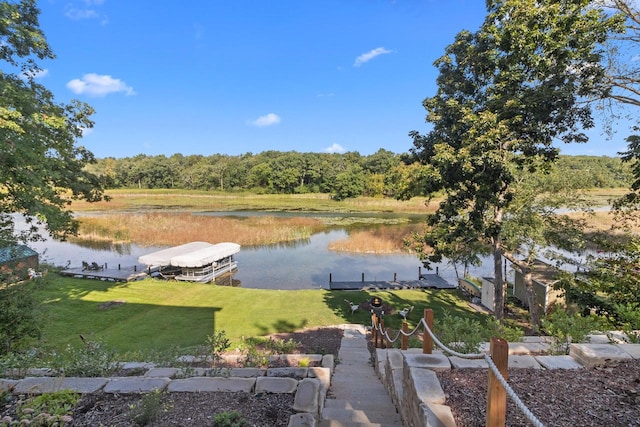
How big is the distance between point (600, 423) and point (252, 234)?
29113mm

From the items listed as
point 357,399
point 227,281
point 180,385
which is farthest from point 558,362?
point 227,281

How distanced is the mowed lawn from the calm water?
3304 mm

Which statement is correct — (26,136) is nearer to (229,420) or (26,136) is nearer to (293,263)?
(229,420)

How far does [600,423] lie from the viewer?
2688mm

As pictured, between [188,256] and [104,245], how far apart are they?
45.6ft

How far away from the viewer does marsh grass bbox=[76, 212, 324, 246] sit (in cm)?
2908

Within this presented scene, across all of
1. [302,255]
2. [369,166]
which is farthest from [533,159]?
[369,166]

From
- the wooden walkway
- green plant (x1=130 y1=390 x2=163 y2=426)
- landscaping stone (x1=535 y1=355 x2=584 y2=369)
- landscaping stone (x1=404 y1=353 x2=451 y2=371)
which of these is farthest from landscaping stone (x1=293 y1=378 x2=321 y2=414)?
the wooden walkway

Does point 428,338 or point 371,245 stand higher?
point 428,338

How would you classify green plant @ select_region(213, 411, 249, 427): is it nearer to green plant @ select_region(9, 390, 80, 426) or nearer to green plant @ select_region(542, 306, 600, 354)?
green plant @ select_region(9, 390, 80, 426)

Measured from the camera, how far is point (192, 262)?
18750 millimetres

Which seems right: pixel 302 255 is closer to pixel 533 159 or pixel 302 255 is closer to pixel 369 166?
pixel 533 159

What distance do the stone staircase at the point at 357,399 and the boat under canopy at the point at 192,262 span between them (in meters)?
13.5

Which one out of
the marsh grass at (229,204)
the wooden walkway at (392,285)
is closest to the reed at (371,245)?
the wooden walkway at (392,285)
